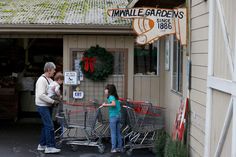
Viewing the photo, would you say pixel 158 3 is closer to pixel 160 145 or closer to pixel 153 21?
pixel 153 21

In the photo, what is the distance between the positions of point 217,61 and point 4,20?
630 centimetres

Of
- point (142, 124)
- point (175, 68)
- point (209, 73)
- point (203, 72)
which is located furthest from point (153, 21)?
point (142, 124)

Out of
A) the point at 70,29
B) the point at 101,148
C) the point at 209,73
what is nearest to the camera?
the point at 209,73

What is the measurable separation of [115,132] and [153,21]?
10.1 feet

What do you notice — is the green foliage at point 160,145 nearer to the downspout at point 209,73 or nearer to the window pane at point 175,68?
the window pane at point 175,68

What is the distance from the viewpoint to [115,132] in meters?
8.91

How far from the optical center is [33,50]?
14.5 m

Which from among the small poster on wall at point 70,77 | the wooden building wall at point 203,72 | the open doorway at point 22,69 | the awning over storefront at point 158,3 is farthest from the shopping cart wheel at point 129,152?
the open doorway at point 22,69

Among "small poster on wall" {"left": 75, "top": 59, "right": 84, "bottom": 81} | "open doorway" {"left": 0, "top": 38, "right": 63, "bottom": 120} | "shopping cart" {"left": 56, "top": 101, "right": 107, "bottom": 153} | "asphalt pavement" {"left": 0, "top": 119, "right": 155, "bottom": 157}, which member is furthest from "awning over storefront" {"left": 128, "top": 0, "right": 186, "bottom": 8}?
"open doorway" {"left": 0, "top": 38, "right": 63, "bottom": 120}

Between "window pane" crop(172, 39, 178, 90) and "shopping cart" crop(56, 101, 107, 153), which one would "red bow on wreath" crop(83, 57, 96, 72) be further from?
"window pane" crop(172, 39, 178, 90)

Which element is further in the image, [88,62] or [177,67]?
[88,62]

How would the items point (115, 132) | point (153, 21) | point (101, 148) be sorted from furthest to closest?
point (101, 148) < point (115, 132) < point (153, 21)

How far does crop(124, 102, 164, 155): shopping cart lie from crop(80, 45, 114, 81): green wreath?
1302mm

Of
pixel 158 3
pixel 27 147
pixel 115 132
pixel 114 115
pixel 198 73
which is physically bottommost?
pixel 27 147
